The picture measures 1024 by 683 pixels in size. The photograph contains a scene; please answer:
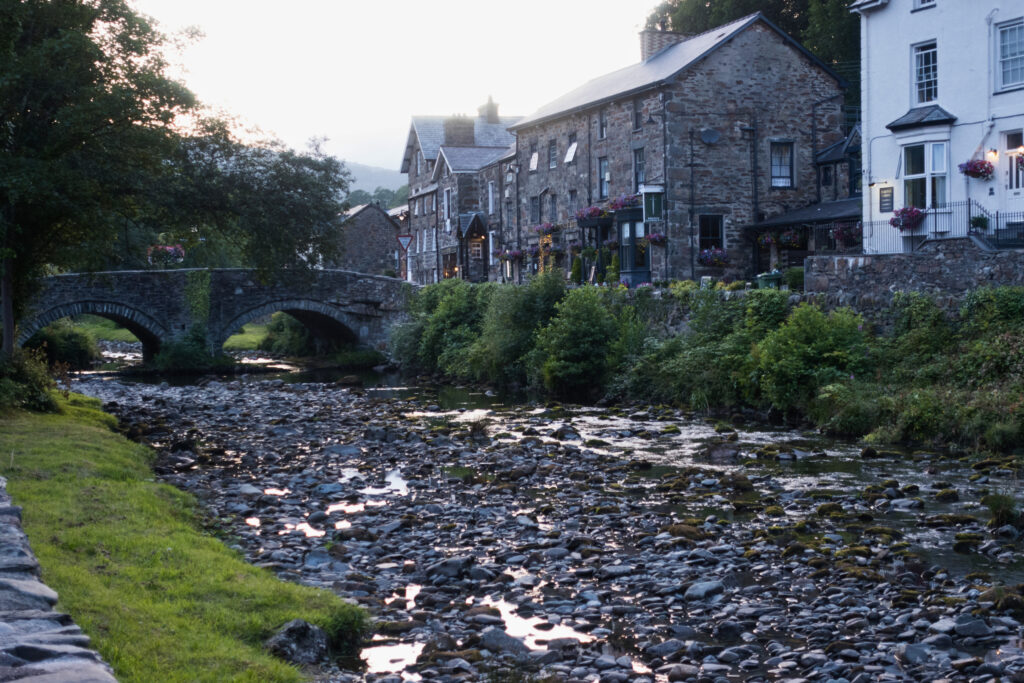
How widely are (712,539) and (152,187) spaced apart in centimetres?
1328

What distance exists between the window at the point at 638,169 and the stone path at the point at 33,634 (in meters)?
31.8

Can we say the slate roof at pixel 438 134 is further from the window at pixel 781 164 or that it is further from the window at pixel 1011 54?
the window at pixel 1011 54

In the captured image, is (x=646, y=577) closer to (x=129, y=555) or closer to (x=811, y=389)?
(x=129, y=555)

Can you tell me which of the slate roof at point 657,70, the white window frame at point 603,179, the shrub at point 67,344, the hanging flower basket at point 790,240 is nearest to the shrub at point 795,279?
the hanging flower basket at point 790,240

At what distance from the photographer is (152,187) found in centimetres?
1880

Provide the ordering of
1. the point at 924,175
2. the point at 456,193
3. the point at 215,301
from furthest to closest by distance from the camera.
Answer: the point at 456,193, the point at 215,301, the point at 924,175

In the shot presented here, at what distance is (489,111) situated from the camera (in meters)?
64.2

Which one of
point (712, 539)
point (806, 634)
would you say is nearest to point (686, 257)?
point (712, 539)

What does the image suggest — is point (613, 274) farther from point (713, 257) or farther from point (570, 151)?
point (570, 151)

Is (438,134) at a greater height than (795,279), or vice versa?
(438,134)

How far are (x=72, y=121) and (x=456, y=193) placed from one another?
37410 mm

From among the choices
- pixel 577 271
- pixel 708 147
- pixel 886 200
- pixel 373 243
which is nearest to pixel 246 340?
pixel 373 243

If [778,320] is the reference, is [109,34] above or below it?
above

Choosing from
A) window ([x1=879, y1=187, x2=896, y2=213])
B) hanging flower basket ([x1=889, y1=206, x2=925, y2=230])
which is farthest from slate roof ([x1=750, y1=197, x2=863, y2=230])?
hanging flower basket ([x1=889, y1=206, x2=925, y2=230])
